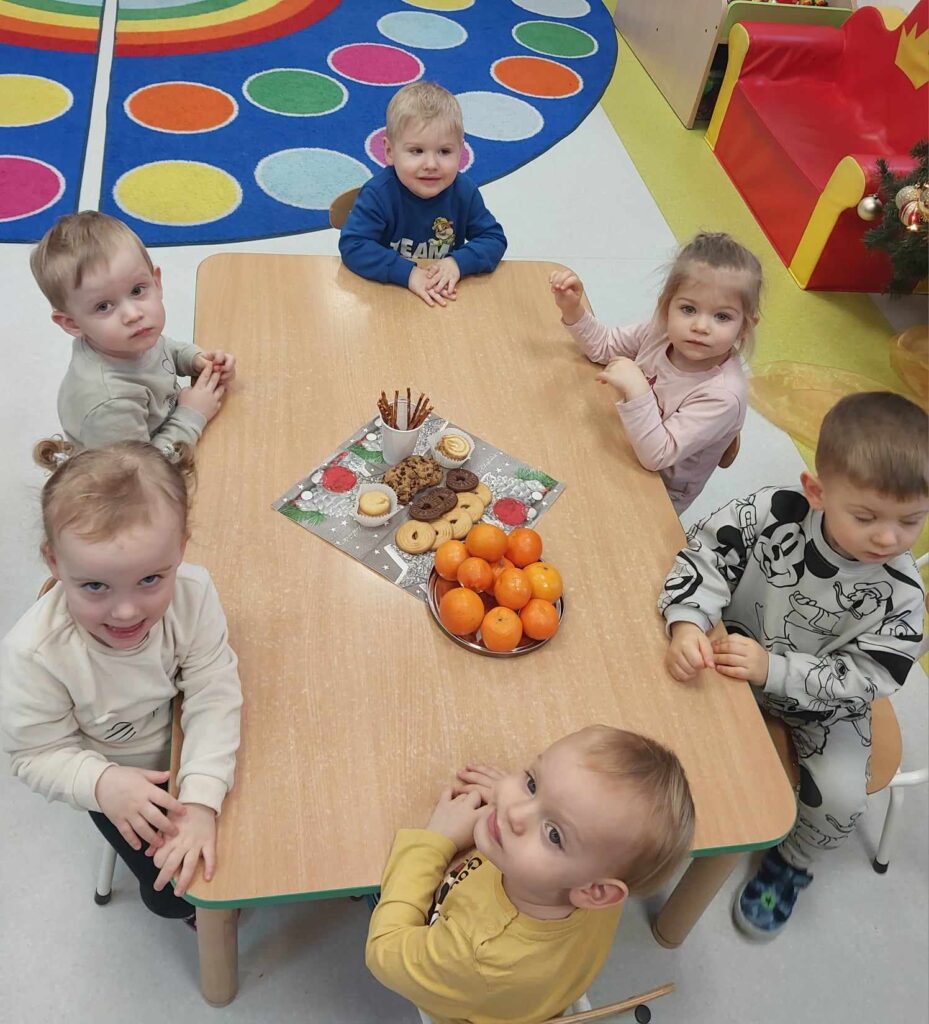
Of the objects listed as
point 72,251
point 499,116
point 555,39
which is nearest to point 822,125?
point 499,116

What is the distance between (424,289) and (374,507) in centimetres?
64

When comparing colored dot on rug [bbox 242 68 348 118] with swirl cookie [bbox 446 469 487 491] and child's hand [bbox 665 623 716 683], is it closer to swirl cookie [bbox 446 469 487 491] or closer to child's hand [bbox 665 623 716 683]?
swirl cookie [bbox 446 469 487 491]

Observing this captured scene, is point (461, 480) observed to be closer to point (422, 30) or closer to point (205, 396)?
point (205, 396)

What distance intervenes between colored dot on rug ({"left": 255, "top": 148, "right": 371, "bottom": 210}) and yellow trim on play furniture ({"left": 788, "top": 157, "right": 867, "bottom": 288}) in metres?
1.71

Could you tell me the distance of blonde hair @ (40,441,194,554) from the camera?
0.90 meters

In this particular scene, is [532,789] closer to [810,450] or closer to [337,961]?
[337,961]

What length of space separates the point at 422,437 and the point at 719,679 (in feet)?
2.05

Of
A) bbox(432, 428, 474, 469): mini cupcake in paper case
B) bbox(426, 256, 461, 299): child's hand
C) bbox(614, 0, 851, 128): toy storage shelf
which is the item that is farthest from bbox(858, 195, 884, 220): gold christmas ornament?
bbox(432, 428, 474, 469): mini cupcake in paper case

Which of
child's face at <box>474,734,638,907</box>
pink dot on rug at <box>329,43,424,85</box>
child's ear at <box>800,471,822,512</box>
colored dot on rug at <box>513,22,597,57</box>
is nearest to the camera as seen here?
child's face at <box>474,734,638,907</box>

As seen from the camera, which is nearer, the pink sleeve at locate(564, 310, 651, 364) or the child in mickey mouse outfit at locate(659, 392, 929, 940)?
the child in mickey mouse outfit at locate(659, 392, 929, 940)

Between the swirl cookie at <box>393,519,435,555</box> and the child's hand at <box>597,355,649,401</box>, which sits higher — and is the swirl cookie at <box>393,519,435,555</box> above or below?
below

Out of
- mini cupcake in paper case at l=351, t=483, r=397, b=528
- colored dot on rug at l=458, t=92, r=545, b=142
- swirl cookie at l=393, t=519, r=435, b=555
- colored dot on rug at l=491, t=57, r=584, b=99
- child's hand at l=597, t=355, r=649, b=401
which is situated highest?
child's hand at l=597, t=355, r=649, b=401

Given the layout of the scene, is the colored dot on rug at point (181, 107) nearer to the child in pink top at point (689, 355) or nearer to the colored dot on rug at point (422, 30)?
the colored dot on rug at point (422, 30)

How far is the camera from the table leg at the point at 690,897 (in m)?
1.33
